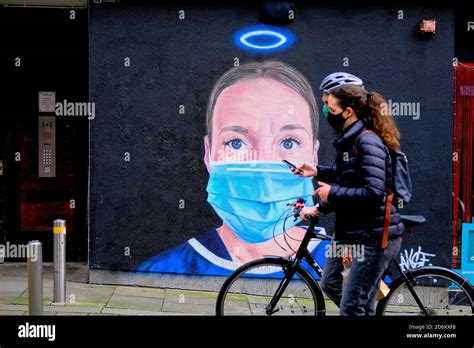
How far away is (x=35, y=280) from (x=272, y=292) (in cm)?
225

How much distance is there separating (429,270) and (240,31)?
4.13m

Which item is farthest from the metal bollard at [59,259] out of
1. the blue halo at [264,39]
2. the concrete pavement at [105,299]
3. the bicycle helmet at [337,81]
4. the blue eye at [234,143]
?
the bicycle helmet at [337,81]

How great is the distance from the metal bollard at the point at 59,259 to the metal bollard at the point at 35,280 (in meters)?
0.85

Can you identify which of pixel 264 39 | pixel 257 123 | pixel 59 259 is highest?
pixel 264 39

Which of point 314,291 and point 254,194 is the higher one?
point 254,194

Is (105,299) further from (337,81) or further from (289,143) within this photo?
(337,81)

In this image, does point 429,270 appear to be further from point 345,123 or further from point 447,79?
point 447,79

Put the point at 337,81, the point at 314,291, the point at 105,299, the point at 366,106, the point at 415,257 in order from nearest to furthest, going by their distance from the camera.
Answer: the point at 366,106 < the point at 337,81 < the point at 314,291 < the point at 105,299 < the point at 415,257

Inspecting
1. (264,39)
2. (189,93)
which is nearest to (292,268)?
(189,93)

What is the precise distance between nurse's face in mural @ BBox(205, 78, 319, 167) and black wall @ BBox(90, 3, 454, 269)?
227mm

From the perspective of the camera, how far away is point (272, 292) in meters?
5.78

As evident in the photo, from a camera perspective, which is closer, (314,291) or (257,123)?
(314,291)

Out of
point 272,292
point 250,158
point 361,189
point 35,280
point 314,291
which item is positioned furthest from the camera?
point 250,158

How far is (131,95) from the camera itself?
8312 mm
